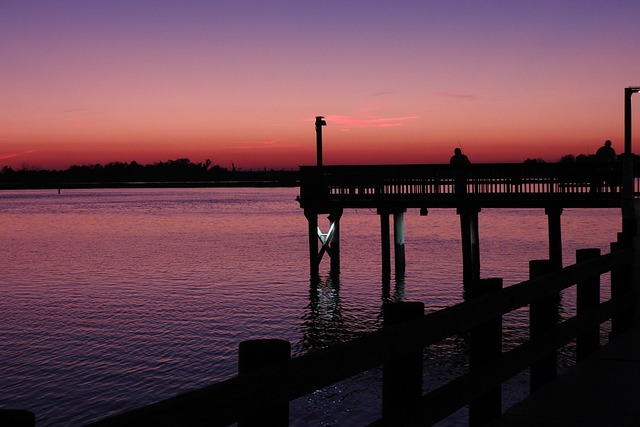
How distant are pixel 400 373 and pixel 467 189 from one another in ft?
81.9

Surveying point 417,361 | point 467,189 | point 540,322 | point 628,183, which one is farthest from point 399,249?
point 417,361

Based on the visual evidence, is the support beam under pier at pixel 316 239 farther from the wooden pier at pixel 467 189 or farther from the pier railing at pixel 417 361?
the pier railing at pixel 417 361

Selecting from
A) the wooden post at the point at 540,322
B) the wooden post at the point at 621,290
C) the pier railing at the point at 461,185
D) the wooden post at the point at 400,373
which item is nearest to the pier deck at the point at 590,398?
the wooden post at the point at 540,322

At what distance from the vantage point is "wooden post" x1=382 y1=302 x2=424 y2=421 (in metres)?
4.45

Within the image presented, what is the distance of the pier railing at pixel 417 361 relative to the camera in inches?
118

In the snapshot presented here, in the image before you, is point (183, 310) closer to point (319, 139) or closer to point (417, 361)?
point (319, 139)

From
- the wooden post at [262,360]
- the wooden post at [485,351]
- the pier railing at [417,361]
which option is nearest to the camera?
the pier railing at [417,361]

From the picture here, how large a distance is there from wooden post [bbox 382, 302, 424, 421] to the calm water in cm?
958

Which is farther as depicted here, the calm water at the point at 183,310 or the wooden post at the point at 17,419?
the calm water at the point at 183,310

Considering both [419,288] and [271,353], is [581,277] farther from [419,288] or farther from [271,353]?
[419,288]

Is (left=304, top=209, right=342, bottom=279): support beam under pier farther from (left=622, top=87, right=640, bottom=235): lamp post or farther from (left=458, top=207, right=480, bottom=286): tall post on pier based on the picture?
(left=622, top=87, right=640, bottom=235): lamp post

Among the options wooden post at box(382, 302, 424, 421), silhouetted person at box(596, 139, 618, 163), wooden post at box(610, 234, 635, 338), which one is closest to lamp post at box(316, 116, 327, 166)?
silhouetted person at box(596, 139, 618, 163)

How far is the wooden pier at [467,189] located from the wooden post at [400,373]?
73.3 feet

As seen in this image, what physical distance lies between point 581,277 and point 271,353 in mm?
4871
